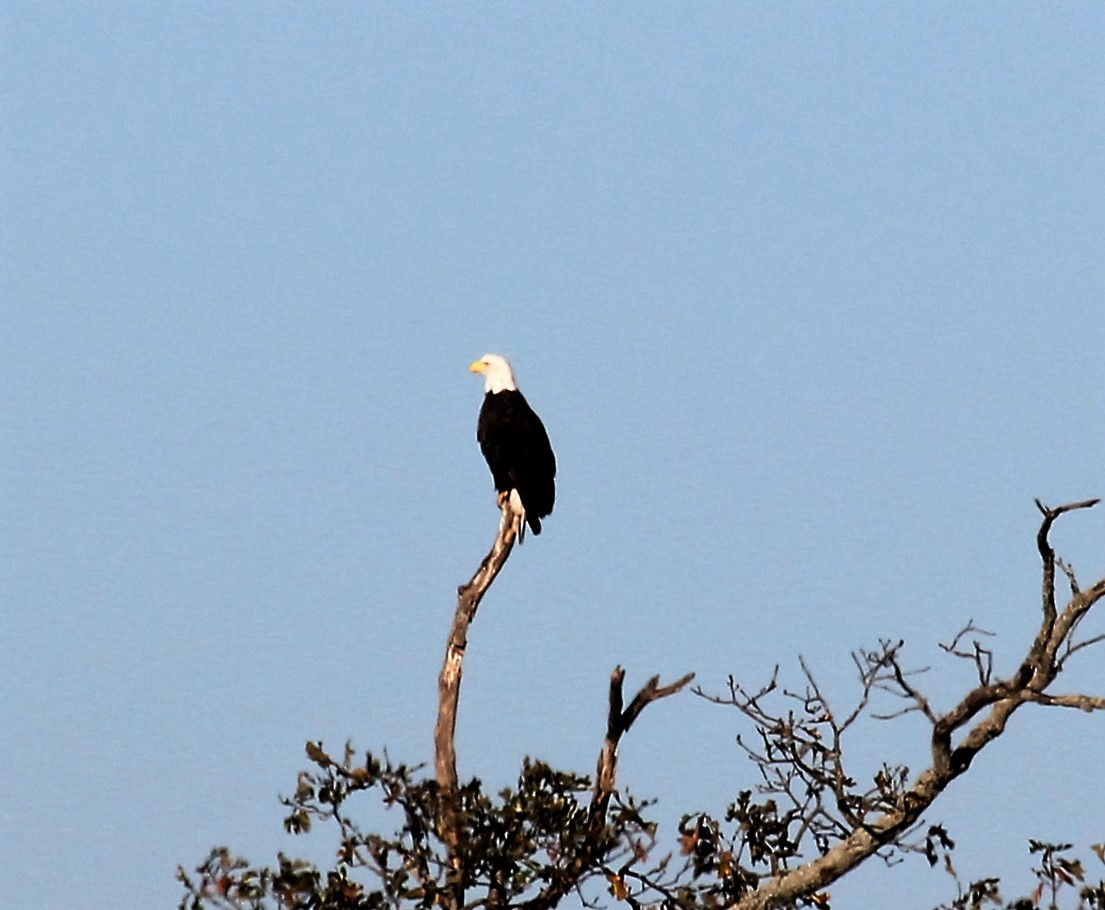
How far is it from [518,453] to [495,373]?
1.20 metres

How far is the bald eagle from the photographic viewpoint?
11273mm

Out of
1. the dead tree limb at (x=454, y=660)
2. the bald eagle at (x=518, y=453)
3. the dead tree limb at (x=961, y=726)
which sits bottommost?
the dead tree limb at (x=961, y=726)

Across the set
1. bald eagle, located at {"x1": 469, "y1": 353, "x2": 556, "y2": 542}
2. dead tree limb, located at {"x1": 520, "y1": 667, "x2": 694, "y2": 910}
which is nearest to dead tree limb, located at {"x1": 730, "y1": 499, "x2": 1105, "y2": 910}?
dead tree limb, located at {"x1": 520, "y1": 667, "x2": 694, "y2": 910}

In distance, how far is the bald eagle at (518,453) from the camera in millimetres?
11273

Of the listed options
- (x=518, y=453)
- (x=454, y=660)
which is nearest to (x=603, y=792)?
(x=454, y=660)

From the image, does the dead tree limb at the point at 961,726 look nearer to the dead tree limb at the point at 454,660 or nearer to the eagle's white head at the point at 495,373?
the dead tree limb at the point at 454,660

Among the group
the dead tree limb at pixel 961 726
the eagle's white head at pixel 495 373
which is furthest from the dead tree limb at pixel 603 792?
the eagle's white head at pixel 495 373

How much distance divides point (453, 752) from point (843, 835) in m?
1.96

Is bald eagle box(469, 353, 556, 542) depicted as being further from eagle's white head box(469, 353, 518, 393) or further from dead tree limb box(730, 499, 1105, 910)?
dead tree limb box(730, 499, 1105, 910)

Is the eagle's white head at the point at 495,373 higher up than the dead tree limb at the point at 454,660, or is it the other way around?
the eagle's white head at the point at 495,373

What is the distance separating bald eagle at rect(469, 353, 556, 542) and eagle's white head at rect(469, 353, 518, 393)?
0.05 meters

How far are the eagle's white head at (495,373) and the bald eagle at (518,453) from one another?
49 millimetres

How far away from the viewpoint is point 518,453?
11547 millimetres

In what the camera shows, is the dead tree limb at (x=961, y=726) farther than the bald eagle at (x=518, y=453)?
No
